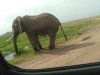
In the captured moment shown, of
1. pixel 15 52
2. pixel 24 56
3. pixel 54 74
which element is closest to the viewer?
pixel 54 74

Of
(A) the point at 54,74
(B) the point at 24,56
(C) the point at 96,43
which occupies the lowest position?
(B) the point at 24,56

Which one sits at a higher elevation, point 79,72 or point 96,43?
point 79,72

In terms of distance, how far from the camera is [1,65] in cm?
149

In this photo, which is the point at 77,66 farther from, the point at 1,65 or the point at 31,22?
the point at 31,22

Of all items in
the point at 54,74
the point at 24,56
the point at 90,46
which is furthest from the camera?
the point at 24,56

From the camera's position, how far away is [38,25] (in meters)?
5.55

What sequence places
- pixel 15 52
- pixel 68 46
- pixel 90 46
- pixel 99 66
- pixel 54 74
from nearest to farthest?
pixel 99 66 → pixel 54 74 → pixel 90 46 → pixel 15 52 → pixel 68 46

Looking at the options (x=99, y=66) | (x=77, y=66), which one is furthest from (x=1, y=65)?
(x=99, y=66)

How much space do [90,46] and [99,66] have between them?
0.50 m

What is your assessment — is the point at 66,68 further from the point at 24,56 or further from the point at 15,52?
the point at 24,56

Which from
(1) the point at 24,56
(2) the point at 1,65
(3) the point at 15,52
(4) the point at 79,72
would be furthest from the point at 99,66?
(1) the point at 24,56

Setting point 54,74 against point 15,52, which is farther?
point 15,52

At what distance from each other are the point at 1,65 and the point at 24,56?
833 mm

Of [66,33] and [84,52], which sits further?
[66,33]
